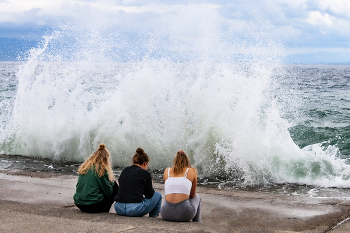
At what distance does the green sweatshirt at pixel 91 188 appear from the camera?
487cm

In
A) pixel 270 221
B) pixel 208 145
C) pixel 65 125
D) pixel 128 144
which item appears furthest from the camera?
pixel 65 125

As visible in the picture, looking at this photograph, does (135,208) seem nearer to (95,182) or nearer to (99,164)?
(95,182)

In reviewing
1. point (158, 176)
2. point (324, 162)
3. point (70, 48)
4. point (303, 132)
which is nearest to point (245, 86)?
point (324, 162)

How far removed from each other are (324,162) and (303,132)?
20.3 feet

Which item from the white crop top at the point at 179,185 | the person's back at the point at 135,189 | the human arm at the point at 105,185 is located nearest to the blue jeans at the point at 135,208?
the person's back at the point at 135,189

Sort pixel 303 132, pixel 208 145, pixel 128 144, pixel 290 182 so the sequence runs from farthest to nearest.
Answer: pixel 303 132 < pixel 128 144 < pixel 208 145 < pixel 290 182

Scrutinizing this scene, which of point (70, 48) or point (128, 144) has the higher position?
point (70, 48)

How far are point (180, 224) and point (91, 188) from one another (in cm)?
144

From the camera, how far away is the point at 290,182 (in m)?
8.20

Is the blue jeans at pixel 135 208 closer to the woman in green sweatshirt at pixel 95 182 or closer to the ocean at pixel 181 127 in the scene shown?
the woman in green sweatshirt at pixel 95 182

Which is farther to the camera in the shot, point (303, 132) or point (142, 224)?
point (303, 132)

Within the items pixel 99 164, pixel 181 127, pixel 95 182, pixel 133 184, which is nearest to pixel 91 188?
pixel 95 182

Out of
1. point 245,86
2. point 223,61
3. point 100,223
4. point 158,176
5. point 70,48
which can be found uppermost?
point 70,48

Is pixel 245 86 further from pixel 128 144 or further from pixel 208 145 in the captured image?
pixel 128 144
